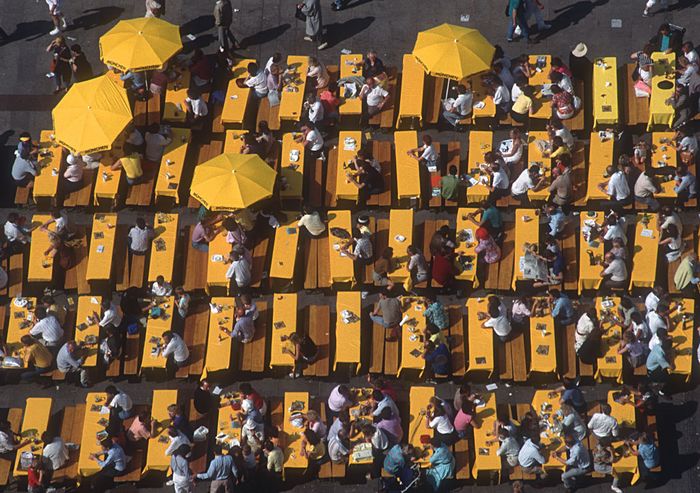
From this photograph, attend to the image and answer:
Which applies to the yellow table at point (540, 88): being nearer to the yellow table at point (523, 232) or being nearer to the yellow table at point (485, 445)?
the yellow table at point (523, 232)

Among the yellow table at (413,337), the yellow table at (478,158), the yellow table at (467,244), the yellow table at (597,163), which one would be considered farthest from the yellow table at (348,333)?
the yellow table at (597,163)

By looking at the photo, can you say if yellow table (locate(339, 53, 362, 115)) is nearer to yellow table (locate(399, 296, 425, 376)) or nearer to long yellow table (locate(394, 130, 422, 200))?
long yellow table (locate(394, 130, 422, 200))

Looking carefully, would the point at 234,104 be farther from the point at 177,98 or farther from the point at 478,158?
the point at 478,158

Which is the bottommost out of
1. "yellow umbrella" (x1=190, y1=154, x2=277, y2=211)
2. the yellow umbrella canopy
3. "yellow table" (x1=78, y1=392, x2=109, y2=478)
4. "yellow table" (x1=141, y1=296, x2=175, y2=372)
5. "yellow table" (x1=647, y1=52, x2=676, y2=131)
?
"yellow table" (x1=78, y1=392, x2=109, y2=478)

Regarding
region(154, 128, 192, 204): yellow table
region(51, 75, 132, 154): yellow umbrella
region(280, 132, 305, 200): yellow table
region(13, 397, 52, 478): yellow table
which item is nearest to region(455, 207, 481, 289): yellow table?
region(280, 132, 305, 200): yellow table

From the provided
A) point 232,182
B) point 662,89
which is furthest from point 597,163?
point 232,182

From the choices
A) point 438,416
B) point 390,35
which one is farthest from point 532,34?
point 438,416
